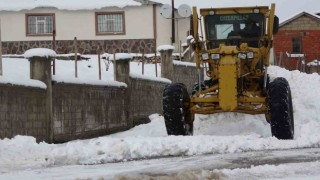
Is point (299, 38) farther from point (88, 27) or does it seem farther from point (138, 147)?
point (138, 147)

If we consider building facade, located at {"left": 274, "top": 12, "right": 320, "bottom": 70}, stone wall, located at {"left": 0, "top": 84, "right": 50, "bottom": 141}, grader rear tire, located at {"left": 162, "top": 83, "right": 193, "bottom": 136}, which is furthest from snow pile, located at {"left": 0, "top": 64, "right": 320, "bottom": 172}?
building facade, located at {"left": 274, "top": 12, "right": 320, "bottom": 70}

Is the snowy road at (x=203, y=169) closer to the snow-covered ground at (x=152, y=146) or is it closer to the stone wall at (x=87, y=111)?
the snow-covered ground at (x=152, y=146)

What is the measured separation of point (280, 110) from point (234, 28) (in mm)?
2806

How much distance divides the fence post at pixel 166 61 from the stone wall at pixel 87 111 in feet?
15.4

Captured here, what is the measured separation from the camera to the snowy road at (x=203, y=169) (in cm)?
771

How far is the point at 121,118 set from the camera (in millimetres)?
16781

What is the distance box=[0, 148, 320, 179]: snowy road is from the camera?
7.71m

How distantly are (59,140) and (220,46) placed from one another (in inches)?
158

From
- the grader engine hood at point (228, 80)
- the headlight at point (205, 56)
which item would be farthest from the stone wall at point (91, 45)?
the grader engine hood at point (228, 80)

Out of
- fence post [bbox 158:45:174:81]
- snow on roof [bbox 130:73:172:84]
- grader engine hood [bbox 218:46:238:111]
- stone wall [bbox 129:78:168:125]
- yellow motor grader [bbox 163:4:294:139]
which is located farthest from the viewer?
fence post [bbox 158:45:174:81]

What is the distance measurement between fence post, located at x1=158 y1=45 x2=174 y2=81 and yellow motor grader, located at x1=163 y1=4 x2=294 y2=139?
7.32 m

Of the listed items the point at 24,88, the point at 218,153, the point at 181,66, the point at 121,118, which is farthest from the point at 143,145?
the point at 181,66

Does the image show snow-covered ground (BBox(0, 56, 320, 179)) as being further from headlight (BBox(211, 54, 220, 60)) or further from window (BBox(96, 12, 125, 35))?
window (BBox(96, 12, 125, 35))

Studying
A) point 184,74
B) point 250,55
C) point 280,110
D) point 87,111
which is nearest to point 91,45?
point 184,74
